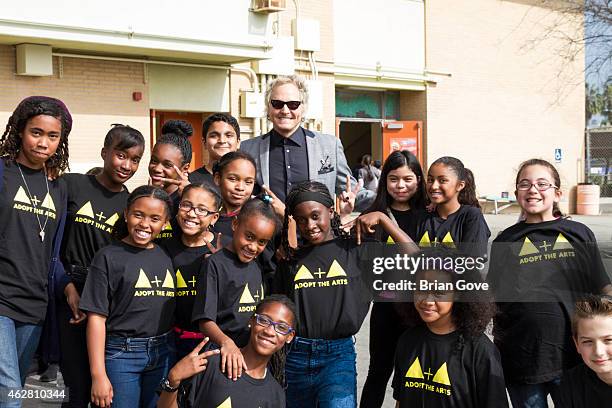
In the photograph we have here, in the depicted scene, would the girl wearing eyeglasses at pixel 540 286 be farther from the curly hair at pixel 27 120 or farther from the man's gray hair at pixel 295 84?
the curly hair at pixel 27 120

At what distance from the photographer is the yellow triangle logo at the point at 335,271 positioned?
3.92 meters

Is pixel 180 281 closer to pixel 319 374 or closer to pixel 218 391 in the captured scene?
pixel 218 391

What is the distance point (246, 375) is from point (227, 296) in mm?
412

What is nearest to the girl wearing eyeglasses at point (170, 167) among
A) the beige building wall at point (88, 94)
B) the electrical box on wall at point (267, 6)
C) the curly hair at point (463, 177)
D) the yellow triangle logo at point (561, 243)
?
the curly hair at point (463, 177)

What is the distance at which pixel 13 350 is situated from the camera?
3.62 meters

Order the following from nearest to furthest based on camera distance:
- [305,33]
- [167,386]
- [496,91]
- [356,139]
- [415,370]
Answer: [167,386] < [415,370] < [305,33] < [496,91] < [356,139]

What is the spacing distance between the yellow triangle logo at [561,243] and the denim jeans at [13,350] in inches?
103

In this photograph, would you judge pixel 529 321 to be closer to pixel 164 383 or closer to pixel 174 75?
pixel 164 383

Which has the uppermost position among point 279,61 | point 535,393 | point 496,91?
point 279,61

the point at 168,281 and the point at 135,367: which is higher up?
the point at 168,281

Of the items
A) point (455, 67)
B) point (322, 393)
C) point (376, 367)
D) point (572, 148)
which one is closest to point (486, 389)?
point (322, 393)

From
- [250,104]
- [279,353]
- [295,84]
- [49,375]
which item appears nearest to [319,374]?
[279,353]

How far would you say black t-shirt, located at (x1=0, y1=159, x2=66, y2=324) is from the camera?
3.66 m

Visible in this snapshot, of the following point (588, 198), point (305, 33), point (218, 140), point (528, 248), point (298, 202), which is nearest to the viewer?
point (528, 248)
